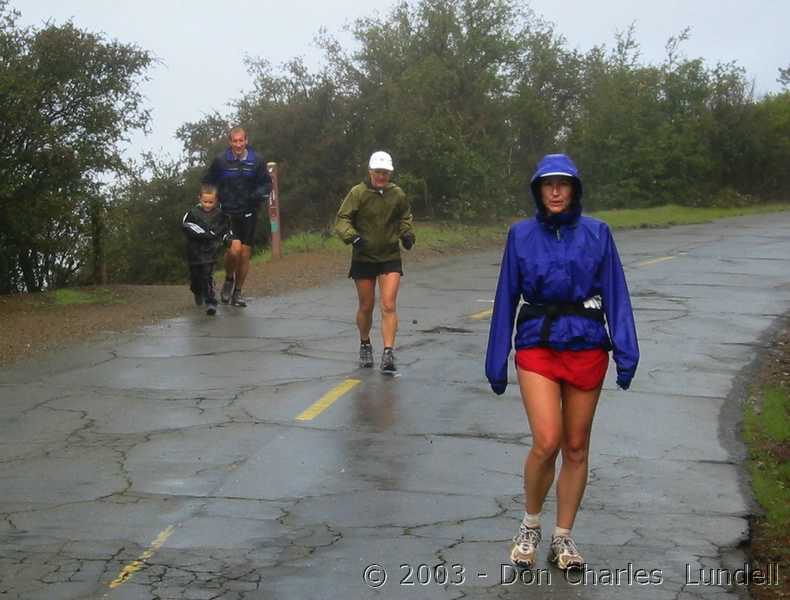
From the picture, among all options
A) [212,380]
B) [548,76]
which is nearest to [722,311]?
[212,380]

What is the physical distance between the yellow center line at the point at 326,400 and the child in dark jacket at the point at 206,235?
4.75 metres

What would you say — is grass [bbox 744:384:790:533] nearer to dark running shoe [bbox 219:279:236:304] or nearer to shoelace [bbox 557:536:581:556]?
shoelace [bbox 557:536:581:556]

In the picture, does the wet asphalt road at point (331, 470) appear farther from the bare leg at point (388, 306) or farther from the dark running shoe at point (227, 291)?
the dark running shoe at point (227, 291)

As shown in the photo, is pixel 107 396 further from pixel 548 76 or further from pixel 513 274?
pixel 548 76

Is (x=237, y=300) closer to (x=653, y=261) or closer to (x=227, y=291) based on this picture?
(x=227, y=291)

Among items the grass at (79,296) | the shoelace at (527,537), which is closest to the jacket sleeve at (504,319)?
the shoelace at (527,537)

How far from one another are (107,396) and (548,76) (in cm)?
2876

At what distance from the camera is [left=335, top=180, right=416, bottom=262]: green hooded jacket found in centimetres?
1142

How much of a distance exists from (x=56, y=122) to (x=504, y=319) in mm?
10955

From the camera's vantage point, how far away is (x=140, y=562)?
6.34 m

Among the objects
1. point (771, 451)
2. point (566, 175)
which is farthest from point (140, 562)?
point (771, 451)

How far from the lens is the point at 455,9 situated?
31625 millimetres

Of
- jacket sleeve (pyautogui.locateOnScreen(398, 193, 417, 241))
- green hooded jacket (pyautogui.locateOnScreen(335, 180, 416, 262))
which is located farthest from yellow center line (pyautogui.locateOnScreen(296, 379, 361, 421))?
jacket sleeve (pyautogui.locateOnScreen(398, 193, 417, 241))

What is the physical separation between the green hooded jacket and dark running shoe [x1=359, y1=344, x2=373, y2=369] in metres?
0.82
